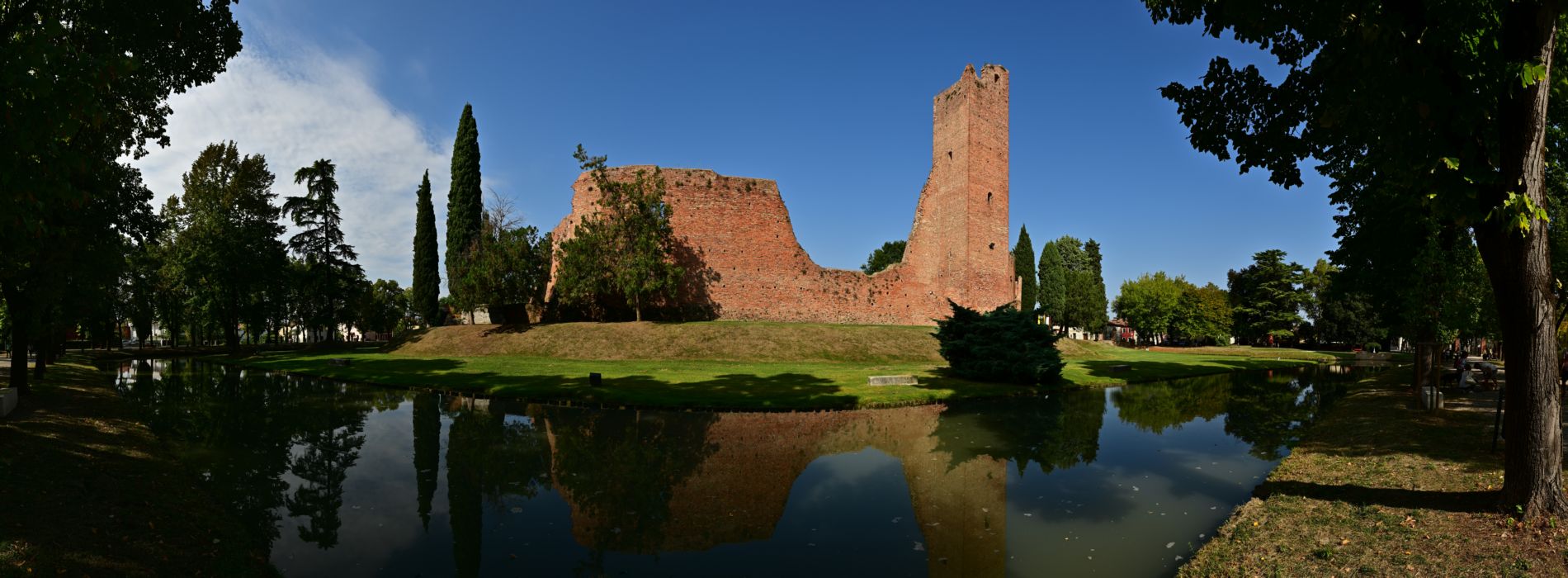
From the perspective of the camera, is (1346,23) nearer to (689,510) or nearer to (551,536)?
(689,510)

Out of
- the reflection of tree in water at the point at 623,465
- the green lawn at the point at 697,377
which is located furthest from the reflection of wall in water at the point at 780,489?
the green lawn at the point at 697,377

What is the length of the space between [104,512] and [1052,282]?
2786 inches

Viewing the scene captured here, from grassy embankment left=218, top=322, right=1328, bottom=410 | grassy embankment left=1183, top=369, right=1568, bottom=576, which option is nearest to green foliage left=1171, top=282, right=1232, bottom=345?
grassy embankment left=218, top=322, right=1328, bottom=410

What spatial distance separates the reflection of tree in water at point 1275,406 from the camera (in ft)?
42.7

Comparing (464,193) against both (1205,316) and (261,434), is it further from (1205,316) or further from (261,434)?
(1205,316)

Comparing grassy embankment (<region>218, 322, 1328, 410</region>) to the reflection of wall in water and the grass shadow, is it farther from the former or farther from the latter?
the grass shadow

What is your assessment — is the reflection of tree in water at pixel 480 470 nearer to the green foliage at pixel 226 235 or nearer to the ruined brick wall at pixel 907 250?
the ruined brick wall at pixel 907 250

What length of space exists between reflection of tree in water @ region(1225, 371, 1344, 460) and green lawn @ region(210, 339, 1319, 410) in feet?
12.0

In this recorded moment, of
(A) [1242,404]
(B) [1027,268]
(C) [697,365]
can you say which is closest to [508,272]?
(C) [697,365]

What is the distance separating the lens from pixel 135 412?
14.2 meters

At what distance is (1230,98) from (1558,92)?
9.24 feet

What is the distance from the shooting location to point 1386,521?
6508 millimetres

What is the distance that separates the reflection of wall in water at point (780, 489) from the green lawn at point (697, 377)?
2976 mm

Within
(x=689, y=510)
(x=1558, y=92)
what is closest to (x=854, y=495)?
(x=689, y=510)
